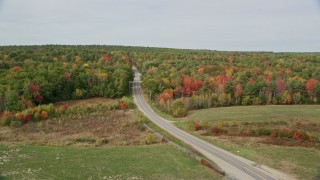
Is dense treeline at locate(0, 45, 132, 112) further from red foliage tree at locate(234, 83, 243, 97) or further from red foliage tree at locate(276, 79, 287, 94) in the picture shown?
red foliage tree at locate(276, 79, 287, 94)

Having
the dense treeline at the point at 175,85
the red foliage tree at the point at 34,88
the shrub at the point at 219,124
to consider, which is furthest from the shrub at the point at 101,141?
the red foliage tree at the point at 34,88

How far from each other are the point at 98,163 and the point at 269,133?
38868mm

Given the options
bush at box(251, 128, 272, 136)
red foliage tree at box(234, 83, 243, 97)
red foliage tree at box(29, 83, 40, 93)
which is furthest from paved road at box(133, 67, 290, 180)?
red foliage tree at box(29, 83, 40, 93)

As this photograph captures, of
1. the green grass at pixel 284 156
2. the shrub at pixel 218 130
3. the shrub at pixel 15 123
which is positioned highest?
the green grass at pixel 284 156

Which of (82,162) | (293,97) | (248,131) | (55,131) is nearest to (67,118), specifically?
(55,131)

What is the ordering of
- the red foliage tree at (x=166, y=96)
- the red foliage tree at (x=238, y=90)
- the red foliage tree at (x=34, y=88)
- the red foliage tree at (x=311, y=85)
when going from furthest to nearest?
the red foliage tree at (x=311, y=85), the red foliage tree at (x=238, y=90), the red foliage tree at (x=166, y=96), the red foliage tree at (x=34, y=88)

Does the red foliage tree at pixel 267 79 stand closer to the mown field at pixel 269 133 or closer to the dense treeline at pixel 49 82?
the mown field at pixel 269 133

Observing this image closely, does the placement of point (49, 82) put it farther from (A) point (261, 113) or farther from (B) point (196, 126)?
(A) point (261, 113)

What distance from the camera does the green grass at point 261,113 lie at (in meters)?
83.2

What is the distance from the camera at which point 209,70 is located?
12812cm

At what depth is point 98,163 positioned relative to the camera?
149ft

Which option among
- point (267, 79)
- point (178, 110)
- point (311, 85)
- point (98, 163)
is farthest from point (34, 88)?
point (311, 85)

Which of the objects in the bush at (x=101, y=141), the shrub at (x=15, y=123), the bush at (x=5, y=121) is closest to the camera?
the bush at (x=101, y=141)

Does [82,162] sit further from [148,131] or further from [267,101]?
[267,101]
